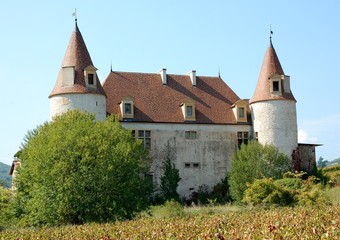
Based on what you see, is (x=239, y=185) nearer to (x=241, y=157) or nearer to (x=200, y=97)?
(x=241, y=157)

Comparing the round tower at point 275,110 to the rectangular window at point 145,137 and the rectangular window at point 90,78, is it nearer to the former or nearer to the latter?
the rectangular window at point 145,137

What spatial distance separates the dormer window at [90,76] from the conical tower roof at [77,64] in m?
0.24

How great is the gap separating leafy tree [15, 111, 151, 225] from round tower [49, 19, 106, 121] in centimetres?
936

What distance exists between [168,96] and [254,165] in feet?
30.1

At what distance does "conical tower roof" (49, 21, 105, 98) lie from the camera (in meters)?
43.0

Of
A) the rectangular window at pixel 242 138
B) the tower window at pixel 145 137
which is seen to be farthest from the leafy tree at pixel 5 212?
the rectangular window at pixel 242 138

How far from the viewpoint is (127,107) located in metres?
45.8

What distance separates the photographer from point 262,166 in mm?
44594

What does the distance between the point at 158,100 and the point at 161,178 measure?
621 cm

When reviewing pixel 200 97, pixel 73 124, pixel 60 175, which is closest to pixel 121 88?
pixel 200 97

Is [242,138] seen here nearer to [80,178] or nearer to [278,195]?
[278,195]

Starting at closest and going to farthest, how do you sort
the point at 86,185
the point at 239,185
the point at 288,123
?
1. the point at 86,185
2. the point at 239,185
3. the point at 288,123

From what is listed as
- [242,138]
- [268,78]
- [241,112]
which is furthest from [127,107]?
[268,78]

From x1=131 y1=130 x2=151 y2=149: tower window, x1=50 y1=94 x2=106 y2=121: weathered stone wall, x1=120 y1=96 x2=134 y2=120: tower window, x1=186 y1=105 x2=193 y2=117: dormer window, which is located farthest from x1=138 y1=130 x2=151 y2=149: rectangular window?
x1=50 y1=94 x2=106 y2=121: weathered stone wall
